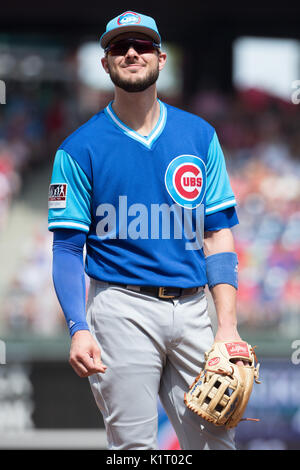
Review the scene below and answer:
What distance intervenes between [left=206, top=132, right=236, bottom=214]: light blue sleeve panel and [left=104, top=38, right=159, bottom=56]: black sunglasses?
16.0 inches

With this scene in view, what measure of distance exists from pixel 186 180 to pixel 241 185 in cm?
708

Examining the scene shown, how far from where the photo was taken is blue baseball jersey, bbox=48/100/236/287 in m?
2.35

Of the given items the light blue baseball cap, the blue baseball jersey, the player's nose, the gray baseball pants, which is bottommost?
the gray baseball pants

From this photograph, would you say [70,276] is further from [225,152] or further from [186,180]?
[225,152]

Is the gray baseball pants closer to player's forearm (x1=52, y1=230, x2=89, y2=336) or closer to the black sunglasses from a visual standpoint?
player's forearm (x1=52, y1=230, x2=89, y2=336)

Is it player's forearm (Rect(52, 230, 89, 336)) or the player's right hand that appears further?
player's forearm (Rect(52, 230, 89, 336))

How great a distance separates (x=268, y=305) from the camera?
7.46 metres

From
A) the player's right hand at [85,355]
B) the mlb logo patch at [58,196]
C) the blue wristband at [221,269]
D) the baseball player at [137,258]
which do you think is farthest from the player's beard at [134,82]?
the player's right hand at [85,355]

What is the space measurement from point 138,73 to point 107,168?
35cm

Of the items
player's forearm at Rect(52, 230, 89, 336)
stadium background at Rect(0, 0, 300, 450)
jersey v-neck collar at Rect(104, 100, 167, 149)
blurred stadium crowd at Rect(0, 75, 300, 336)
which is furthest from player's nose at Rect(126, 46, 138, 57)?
A: blurred stadium crowd at Rect(0, 75, 300, 336)

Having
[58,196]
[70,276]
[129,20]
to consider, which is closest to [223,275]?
[70,276]

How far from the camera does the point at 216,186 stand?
2.49 metres

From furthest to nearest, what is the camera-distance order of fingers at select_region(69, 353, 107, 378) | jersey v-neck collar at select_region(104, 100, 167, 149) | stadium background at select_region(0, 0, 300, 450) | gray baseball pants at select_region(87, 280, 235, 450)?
stadium background at select_region(0, 0, 300, 450) → jersey v-neck collar at select_region(104, 100, 167, 149) → gray baseball pants at select_region(87, 280, 235, 450) → fingers at select_region(69, 353, 107, 378)
